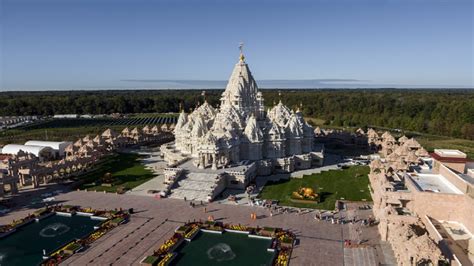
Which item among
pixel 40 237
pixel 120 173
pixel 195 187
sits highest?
pixel 195 187

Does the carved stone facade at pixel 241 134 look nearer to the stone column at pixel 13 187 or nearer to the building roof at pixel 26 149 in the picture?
the stone column at pixel 13 187

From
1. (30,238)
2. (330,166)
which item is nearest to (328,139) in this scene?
(330,166)

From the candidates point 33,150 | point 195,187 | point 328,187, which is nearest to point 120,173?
point 195,187

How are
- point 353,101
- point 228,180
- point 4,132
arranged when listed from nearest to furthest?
1. point 228,180
2. point 4,132
3. point 353,101

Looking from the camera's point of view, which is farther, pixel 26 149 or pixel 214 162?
pixel 26 149

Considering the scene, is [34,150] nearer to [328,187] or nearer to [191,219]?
[191,219]

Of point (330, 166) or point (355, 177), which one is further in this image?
point (330, 166)

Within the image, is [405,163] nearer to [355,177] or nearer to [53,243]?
[355,177]
